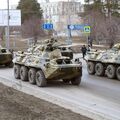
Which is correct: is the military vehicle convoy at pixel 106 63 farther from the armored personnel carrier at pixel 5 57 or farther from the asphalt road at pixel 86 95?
the armored personnel carrier at pixel 5 57

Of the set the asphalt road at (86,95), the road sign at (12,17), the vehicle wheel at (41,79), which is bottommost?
the asphalt road at (86,95)

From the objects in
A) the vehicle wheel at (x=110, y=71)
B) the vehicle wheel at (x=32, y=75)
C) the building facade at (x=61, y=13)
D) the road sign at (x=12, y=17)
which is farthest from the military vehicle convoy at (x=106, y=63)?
the building facade at (x=61, y=13)

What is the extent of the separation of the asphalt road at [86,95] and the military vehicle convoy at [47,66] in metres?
0.36

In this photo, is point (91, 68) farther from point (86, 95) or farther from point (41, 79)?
point (86, 95)

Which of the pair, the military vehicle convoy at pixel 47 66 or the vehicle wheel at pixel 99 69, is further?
the vehicle wheel at pixel 99 69

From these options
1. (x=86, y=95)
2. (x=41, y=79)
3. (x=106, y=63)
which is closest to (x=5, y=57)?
(x=106, y=63)

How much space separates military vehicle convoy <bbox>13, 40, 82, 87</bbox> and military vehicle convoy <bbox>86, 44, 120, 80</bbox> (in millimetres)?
3072

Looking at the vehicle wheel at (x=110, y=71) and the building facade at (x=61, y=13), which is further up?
the building facade at (x=61, y=13)

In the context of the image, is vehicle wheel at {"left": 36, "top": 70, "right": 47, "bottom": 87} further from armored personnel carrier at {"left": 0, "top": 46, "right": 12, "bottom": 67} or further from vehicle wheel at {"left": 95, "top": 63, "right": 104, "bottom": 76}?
armored personnel carrier at {"left": 0, "top": 46, "right": 12, "bottom": 67}

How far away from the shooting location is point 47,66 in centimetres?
1834

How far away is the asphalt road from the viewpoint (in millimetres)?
12869

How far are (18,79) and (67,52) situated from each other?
12.9 m

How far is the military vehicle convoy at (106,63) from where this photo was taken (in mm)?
22031

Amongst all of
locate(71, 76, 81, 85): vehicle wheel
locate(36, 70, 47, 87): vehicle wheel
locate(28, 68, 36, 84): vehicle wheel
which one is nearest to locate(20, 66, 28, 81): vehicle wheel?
locate(28, 68, 36, 84): vehicle wheel
